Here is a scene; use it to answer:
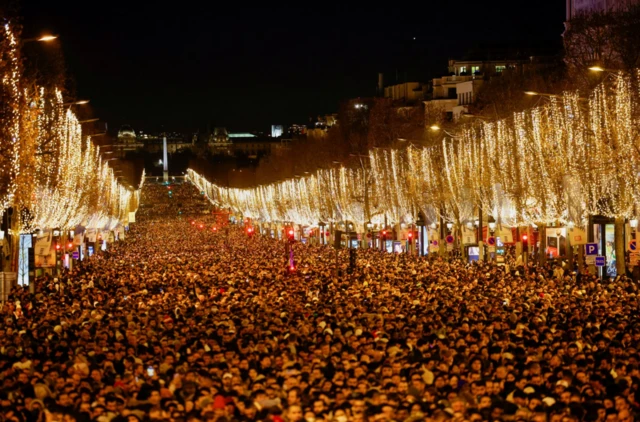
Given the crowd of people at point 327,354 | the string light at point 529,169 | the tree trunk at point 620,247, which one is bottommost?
the crowd of people at point 327,354

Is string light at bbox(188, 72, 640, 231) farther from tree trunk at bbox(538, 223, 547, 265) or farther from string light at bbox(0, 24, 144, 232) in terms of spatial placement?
string light at bbox(0, 24, 144, 232)

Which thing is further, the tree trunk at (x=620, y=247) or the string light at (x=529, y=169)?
the tree trunk at (x=620, y=247)

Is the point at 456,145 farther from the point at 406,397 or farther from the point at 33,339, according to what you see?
the point at 406,397

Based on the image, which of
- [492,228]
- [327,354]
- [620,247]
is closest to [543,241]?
[620,247]

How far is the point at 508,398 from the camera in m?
13.1

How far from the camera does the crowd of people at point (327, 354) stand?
13.0 metres

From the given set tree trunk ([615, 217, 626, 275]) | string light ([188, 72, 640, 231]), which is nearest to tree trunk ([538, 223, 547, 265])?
string light ([188, 72, 640, 231])

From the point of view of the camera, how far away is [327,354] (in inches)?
655

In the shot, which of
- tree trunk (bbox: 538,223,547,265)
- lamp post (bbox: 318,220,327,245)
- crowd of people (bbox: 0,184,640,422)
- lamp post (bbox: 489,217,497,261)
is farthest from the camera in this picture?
lamp post (bbox: 318,220,327,245)

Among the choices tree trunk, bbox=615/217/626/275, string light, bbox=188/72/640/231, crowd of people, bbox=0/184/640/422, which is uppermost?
string light, bbox=188/72/640/231

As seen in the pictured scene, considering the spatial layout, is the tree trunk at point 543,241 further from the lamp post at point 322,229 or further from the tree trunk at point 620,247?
the lamp post at point 322,229

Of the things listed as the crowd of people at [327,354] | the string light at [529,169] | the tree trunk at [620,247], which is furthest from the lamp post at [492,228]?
the crowd of people at [327,354]

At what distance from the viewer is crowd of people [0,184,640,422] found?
13000mm

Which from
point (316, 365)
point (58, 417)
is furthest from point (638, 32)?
point (58, 417)
